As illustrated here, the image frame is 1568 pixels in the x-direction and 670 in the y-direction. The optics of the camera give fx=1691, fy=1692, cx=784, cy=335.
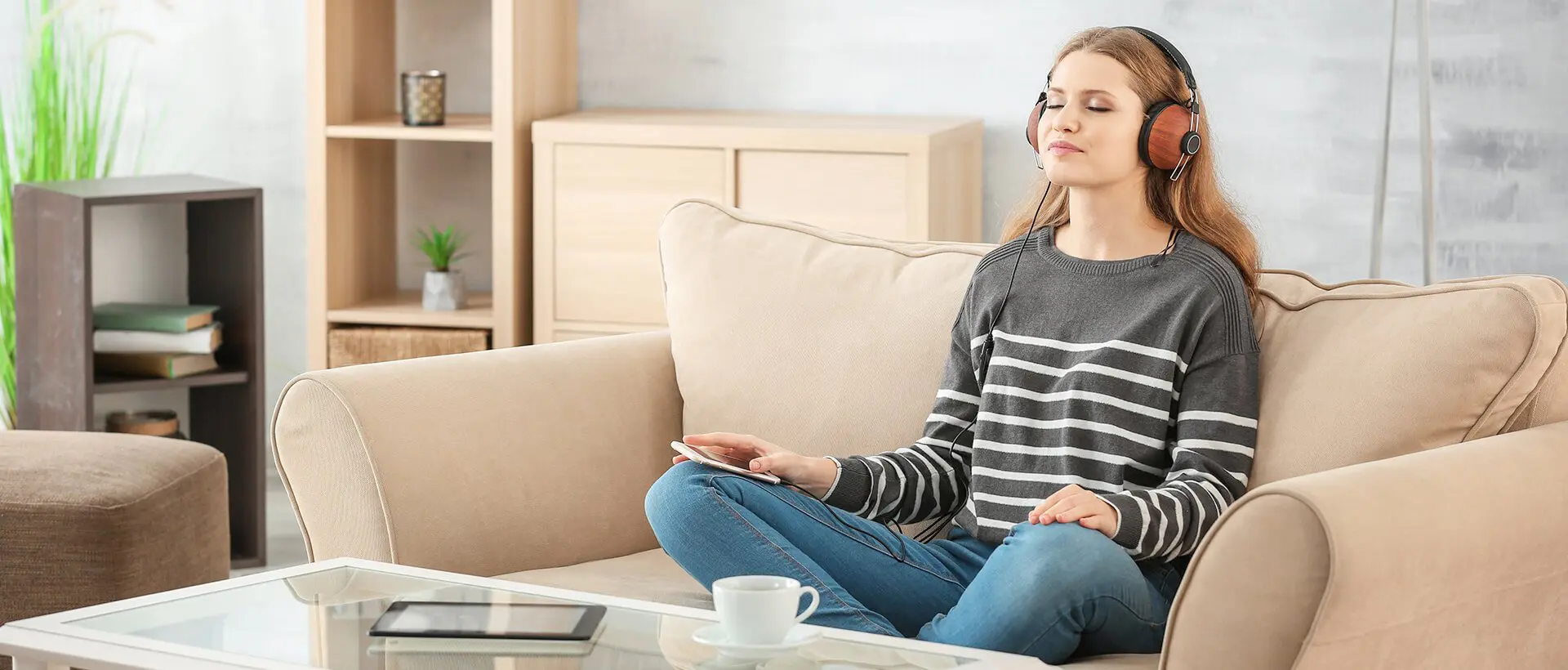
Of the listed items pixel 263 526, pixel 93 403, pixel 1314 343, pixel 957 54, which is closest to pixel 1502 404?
pixel 1314 343

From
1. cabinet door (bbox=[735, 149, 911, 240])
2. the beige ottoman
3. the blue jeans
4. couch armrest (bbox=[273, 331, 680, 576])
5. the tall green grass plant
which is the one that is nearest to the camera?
the blue jeans

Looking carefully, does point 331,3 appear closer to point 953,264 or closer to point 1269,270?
point 953,264

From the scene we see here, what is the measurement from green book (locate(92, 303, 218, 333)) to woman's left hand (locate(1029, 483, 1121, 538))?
7.47ft

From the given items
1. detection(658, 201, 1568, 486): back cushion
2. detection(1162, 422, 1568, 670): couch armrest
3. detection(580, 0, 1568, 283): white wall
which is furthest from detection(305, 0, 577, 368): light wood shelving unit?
detection(1162, 422, 1568, 670): couch armrest

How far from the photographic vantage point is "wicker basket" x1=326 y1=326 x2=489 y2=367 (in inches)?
135

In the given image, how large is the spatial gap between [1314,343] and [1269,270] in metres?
0.18

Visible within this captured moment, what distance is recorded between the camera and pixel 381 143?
3.73 meters

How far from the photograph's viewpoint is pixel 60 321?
333cm

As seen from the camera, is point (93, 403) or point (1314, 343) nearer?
point (1314, 343)

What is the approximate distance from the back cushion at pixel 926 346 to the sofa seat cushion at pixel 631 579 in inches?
8.9

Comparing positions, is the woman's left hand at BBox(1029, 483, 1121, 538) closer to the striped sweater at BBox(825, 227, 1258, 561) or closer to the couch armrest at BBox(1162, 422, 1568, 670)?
the striped sweater at BBox(825, 227, 1258, 561)

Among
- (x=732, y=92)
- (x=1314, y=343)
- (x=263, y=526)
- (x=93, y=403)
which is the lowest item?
(x=263, y=526)

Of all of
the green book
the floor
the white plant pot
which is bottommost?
the floor

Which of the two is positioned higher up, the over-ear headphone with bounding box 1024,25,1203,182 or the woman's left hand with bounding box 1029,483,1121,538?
the over-ear headphone with bounding box 1024,25,1203,182
